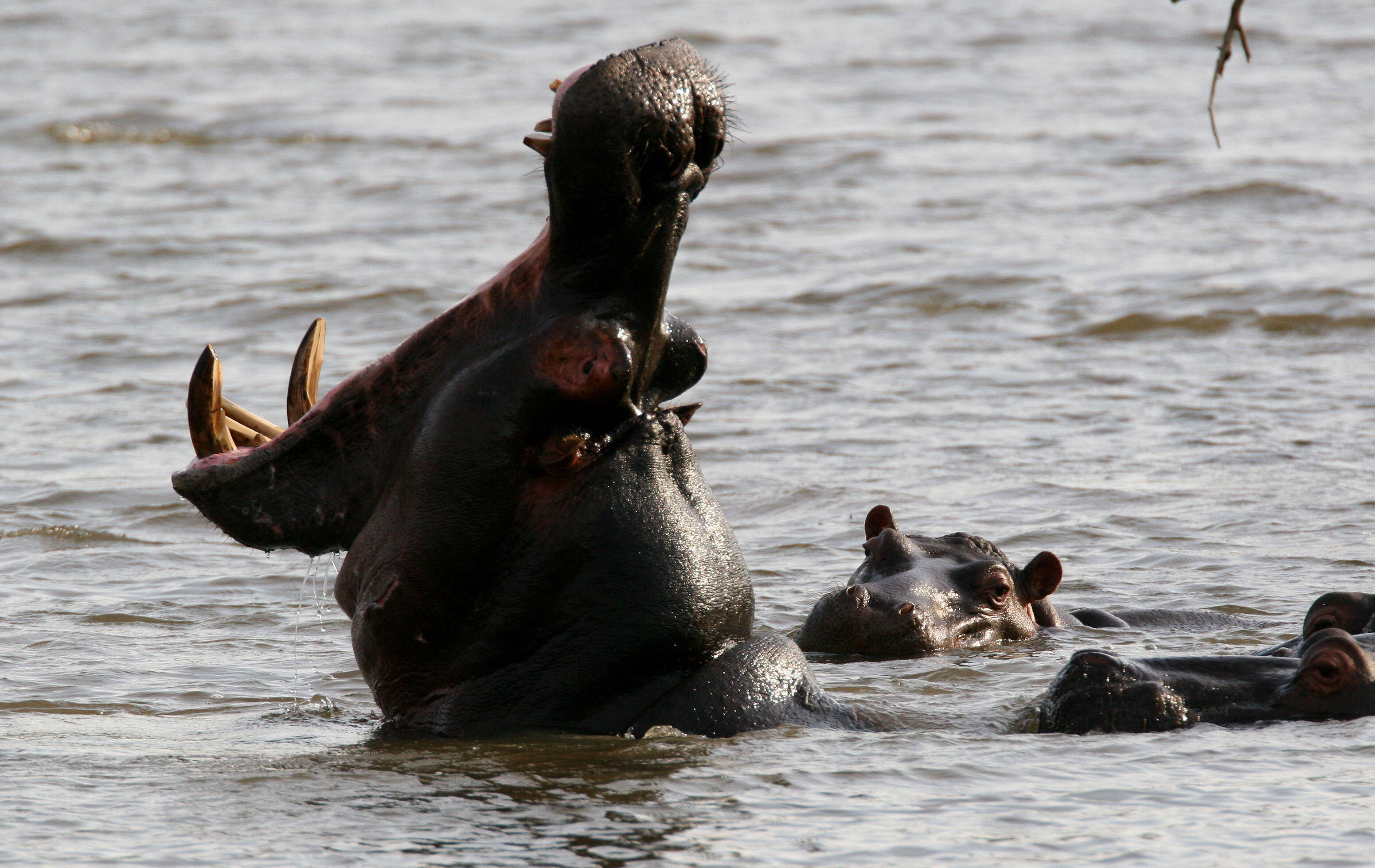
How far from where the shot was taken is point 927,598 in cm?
561

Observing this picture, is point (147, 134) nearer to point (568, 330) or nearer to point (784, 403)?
point (784, 403)

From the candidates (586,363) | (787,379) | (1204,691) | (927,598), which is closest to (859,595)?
(927,598)

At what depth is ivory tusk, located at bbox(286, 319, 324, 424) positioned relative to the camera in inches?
157

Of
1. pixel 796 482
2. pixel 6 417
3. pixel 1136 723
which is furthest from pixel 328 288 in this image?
pixel 1136 723

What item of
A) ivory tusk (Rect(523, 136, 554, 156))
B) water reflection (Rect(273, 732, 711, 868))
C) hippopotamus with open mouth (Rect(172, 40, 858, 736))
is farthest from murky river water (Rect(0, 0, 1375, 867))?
ivory tusk (Rect(523, 136, 554, 156))

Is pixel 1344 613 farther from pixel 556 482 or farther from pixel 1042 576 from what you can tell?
pixel 556 482

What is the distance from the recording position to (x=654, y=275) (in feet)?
11.8

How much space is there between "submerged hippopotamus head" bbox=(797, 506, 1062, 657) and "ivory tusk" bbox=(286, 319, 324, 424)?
1.93m

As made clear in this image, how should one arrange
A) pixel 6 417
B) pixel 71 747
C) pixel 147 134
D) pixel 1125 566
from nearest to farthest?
pixel 71 747, pixel 1125 566, pixel 6 417, pixel 147 134

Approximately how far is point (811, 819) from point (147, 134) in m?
18.1

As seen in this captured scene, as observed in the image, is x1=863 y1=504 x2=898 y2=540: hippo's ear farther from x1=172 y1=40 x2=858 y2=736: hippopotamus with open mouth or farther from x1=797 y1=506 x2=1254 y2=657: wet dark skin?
x1=172 y1=40 x2=858 y2=736: hippopotamus with open mouth

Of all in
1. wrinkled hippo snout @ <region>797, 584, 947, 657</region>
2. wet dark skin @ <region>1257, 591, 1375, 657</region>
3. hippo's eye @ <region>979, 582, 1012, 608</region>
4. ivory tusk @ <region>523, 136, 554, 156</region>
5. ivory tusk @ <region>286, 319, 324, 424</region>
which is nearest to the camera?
ivory tusk @ <region>523, 136, 554, 156</region>

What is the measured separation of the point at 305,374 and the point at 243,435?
20 centimetres

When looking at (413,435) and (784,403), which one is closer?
(413,435)
